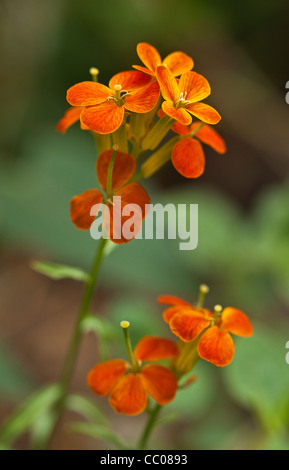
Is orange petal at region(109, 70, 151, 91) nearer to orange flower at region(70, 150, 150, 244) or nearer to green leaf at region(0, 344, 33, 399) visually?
orange flower at region(70, 150, 150, 244)

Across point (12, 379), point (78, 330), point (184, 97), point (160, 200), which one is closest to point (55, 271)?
point (78, 330)

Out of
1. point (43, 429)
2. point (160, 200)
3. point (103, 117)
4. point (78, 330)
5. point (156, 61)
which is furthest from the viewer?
point (160, 200)

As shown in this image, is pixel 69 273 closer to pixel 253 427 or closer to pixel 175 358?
pixel 175 358

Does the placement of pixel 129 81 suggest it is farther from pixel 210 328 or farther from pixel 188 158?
pixel 210 328

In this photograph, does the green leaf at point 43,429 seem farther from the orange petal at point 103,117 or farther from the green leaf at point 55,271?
the orange petal at point 103,117
